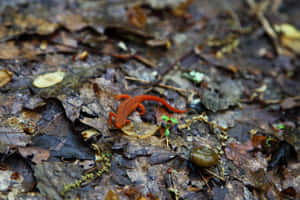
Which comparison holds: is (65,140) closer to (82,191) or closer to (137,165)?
(82,191)

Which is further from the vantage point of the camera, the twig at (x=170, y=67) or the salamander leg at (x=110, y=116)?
the twig at (x=170, y=67)

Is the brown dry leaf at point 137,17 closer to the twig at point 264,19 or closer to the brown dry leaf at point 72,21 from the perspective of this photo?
the brown dry leaf at point 72,21

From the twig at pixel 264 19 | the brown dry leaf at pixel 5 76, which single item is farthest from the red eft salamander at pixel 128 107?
the twig at pixel 264 19

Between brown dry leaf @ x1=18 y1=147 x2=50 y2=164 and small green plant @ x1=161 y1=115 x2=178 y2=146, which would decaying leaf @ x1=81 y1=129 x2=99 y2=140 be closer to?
→ brown dry leaf @ x1=18 y1=147 x2=50 y2=164

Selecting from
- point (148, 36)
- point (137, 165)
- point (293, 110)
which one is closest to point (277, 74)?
point (293, 110)

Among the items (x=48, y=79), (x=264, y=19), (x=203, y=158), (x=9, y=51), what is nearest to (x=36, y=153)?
(x=48, y=79)
